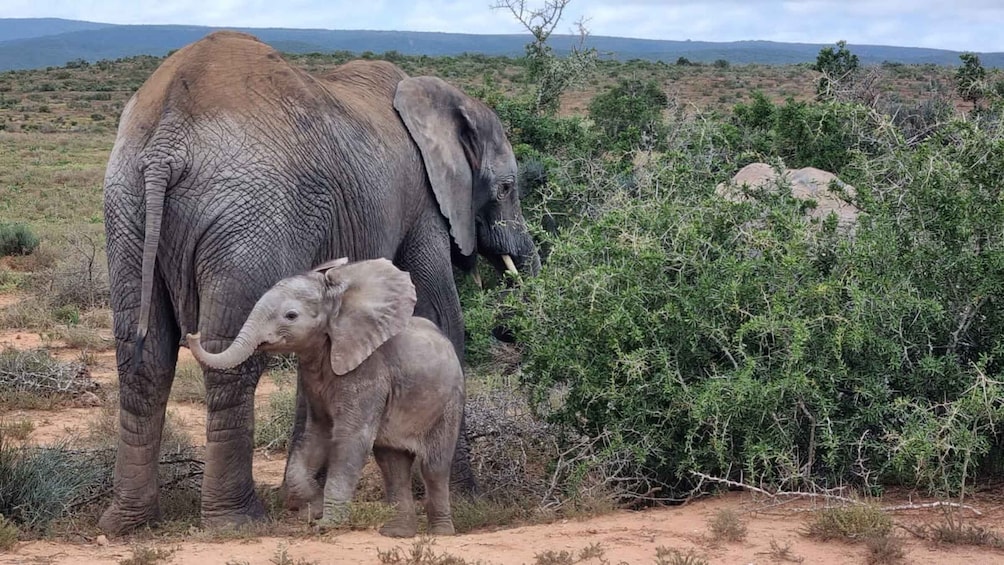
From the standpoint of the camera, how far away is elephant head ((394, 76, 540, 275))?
6727 mm

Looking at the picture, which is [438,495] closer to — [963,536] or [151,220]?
[151,220]

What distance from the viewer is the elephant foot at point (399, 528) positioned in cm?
522

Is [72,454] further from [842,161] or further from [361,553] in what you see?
[842,161]

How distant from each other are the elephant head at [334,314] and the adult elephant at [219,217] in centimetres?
32

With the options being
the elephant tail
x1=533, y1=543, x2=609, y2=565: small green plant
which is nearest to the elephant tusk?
the elephant tail

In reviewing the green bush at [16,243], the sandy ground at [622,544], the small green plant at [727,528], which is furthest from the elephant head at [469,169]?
the green bush at [16,243]

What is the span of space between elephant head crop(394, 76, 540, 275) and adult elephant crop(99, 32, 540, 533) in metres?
0.59

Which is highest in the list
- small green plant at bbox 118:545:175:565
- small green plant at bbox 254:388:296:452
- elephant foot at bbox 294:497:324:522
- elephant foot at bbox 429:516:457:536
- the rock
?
the rock

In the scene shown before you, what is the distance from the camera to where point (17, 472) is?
5.77 meters

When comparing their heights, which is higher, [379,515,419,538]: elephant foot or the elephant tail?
the elephant tail

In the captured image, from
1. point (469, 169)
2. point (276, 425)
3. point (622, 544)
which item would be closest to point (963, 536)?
point (622, 544)

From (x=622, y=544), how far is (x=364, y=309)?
4.88 ft

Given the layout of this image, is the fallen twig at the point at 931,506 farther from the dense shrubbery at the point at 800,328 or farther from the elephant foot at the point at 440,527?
the elephant foot at the point at 440,527

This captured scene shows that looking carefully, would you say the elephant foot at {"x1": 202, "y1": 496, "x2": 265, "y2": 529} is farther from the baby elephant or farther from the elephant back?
the elephant back
